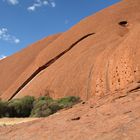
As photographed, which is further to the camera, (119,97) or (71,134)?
(119,97)

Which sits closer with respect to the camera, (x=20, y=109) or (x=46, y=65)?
(x=20, y=109)

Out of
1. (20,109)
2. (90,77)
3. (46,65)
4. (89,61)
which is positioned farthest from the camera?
(46,65)

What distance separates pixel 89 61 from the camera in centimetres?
4444

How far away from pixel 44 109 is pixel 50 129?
18923mm

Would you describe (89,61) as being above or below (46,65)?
below

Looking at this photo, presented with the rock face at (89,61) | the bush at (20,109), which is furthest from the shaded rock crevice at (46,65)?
the bush at (20,109)

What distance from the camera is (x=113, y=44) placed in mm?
42969

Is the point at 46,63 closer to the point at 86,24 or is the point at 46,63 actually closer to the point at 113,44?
the point at 86,24

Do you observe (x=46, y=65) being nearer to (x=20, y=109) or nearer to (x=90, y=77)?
(x=90, y=77)

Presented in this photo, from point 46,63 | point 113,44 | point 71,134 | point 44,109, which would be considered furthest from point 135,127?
point 46,63

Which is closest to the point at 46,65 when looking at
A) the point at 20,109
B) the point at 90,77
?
the point at 90,77

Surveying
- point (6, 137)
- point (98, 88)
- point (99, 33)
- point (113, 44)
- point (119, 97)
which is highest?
point (99, 33)

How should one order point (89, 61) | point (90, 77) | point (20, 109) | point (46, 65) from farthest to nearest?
1. point (46, 65)
2. point (89, 61)
3. point (90, 77)
4. point (20, 109)

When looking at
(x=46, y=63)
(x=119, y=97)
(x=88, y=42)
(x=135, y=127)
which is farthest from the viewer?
A: (x=46, y=63)
